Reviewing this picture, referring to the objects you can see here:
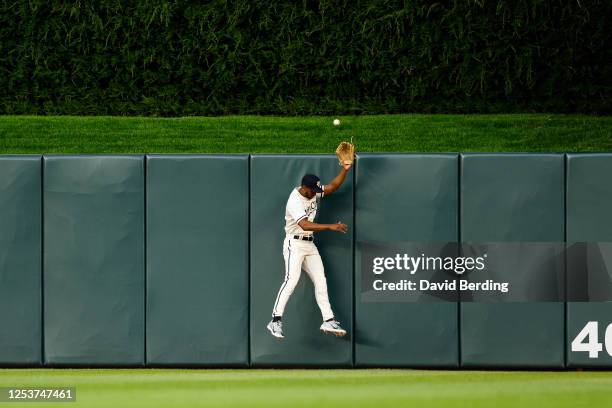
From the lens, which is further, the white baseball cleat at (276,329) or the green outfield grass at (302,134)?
the green outfield grass at (302,134)

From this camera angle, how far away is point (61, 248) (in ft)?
25.5

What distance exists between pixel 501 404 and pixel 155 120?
18.3 feet

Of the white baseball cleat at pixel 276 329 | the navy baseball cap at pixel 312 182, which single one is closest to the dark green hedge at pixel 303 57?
the navy baseball cap at pixel 312 182

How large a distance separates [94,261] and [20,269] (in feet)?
2.00

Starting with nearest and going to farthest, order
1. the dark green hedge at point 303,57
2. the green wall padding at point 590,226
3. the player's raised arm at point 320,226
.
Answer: the player's raised arm at point 320,226 < the green wall padding at point 590,226 < the dark green hedge at point 303,57

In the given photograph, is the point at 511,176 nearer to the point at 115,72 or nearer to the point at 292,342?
the point at 292,342

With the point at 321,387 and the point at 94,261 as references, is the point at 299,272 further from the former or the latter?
the point at 94,261

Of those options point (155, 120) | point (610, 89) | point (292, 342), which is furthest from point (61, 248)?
point (610, 89)

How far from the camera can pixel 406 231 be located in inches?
301

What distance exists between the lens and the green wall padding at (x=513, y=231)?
757 centimetres

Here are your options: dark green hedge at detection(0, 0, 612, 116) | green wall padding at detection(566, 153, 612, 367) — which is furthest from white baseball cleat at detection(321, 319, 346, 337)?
dark green hedge at detection(0, 0, 612, 116)

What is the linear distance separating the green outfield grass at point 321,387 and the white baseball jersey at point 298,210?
3.79 feet

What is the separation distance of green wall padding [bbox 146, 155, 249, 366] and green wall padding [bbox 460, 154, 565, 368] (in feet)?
5.94

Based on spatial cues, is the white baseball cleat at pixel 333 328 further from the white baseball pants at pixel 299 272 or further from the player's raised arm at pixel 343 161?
the player's raised arm at pixel 343 161
